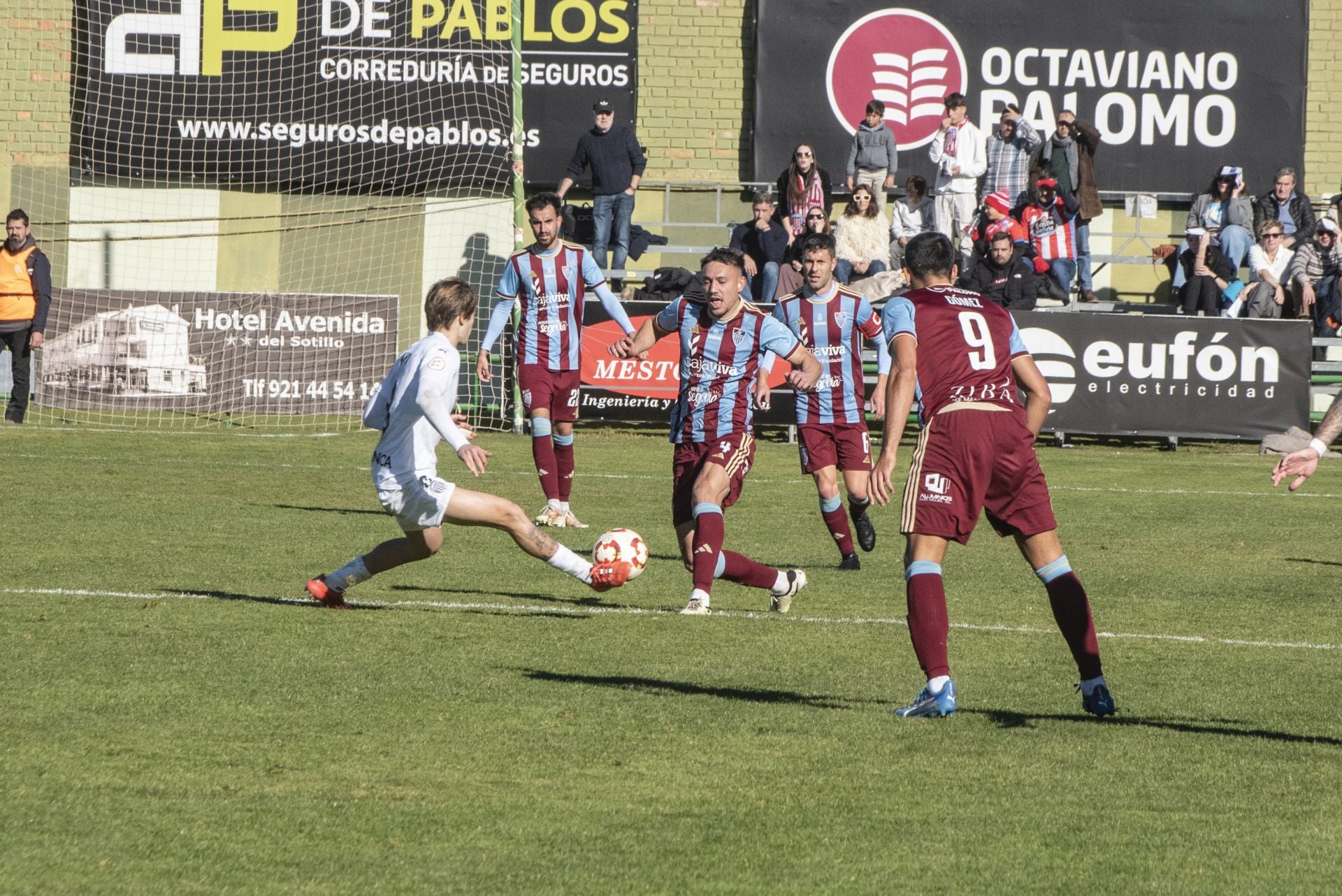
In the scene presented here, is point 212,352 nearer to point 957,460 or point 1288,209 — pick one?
point 1288,209

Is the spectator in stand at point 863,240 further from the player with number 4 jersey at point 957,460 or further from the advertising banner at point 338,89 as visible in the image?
the player with number 4 jersey at point 957,460

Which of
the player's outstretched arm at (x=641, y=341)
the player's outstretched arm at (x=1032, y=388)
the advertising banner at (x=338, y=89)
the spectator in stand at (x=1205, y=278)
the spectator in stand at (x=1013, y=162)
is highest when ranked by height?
the advertising banner at (x=338, y=89)

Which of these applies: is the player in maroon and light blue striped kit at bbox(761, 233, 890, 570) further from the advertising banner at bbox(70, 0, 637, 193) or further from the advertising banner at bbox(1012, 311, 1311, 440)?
the advertising banner at bbox(70, 0, 637, 193)

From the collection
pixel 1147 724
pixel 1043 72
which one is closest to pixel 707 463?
pixel 1147 724

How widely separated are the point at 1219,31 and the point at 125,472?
17638mm

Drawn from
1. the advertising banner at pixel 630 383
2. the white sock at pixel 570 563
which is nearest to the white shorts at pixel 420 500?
the white sock at pixel 570 563

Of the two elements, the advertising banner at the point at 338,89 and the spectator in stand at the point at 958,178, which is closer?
the spectator in stand at the point at 958,178

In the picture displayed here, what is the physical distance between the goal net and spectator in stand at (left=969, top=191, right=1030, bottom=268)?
6.36m

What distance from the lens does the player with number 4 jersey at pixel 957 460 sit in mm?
6391

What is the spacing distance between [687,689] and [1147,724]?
178cm

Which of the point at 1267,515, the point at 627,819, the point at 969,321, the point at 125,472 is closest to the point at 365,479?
the point at 125,472

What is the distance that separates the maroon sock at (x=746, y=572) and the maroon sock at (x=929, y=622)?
2.62 m

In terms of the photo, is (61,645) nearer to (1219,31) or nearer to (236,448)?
(236,448)

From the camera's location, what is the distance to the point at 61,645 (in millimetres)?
7535
